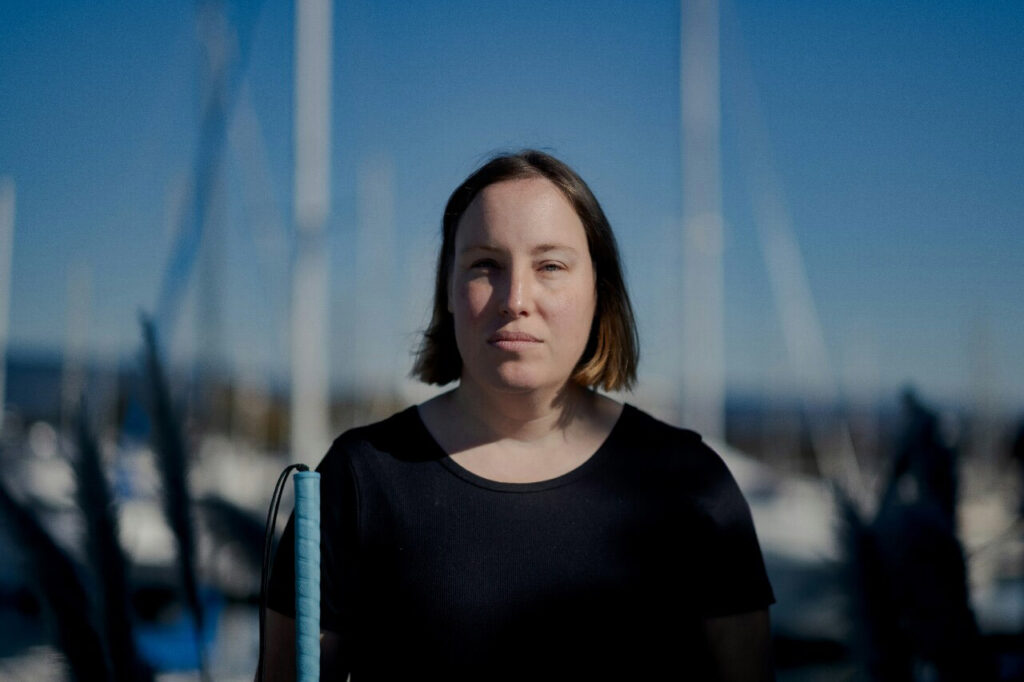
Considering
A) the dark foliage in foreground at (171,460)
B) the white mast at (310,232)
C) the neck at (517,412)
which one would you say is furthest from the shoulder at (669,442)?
the white mast at (310,232)

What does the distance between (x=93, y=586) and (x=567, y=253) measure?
131cm

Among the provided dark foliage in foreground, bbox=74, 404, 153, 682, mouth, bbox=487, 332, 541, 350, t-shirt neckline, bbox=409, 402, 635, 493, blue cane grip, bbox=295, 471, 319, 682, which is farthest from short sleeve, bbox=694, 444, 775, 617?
dark foliage in foreground, bbox=74, 404, 153, 682

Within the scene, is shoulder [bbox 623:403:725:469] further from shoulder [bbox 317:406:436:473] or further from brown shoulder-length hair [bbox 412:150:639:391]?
shoulder [bbox 317:406:436:473]

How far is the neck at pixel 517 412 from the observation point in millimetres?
1648

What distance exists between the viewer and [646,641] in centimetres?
151

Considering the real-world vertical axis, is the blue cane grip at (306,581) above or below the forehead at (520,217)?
below

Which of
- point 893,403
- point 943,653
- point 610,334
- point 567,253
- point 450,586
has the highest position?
point 567,253

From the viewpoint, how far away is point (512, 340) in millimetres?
1555

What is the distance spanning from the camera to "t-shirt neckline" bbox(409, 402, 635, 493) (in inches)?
62.1

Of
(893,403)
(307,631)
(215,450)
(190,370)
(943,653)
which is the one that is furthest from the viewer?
(215,450)

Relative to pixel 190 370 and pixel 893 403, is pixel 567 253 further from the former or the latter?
pixel 190 370

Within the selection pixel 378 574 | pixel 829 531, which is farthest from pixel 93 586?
pixel 829 531

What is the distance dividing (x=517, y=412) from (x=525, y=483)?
5.2 inches

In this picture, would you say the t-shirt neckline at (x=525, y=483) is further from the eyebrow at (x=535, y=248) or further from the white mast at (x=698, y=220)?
the white mast at (x=698, y=220)
